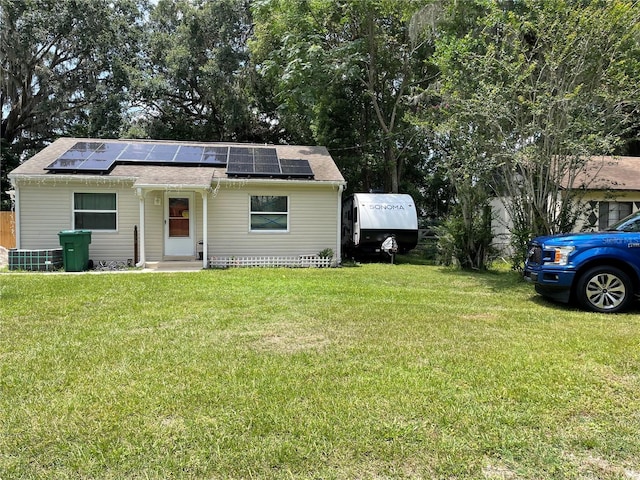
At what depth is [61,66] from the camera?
22641mm

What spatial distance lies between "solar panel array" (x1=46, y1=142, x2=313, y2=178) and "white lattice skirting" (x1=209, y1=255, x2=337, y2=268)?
2.57 metres

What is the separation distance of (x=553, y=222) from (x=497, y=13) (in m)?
5.36

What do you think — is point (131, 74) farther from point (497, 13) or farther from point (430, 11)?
point (497, 13)

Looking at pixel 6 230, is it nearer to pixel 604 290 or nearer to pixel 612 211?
pixel 604 290

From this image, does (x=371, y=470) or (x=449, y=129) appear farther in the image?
(x=449, y=129)

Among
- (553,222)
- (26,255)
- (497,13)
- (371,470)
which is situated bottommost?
(371,470)

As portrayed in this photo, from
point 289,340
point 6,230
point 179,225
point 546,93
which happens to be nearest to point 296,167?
point 179,225

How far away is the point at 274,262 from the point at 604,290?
850 cm

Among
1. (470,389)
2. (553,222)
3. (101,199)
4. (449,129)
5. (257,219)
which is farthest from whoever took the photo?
(257,219)

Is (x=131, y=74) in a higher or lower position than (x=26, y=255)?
higher

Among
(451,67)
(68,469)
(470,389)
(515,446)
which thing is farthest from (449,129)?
(68,469)

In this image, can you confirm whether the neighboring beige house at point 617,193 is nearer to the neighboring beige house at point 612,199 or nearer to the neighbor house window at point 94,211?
the neighboring beige house at point 612,199

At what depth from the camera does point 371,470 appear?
2438mm

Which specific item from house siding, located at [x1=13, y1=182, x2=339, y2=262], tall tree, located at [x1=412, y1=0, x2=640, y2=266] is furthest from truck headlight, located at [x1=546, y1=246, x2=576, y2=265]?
house siding, located at [x1=13, y1=182, x2=339, y2=262]
